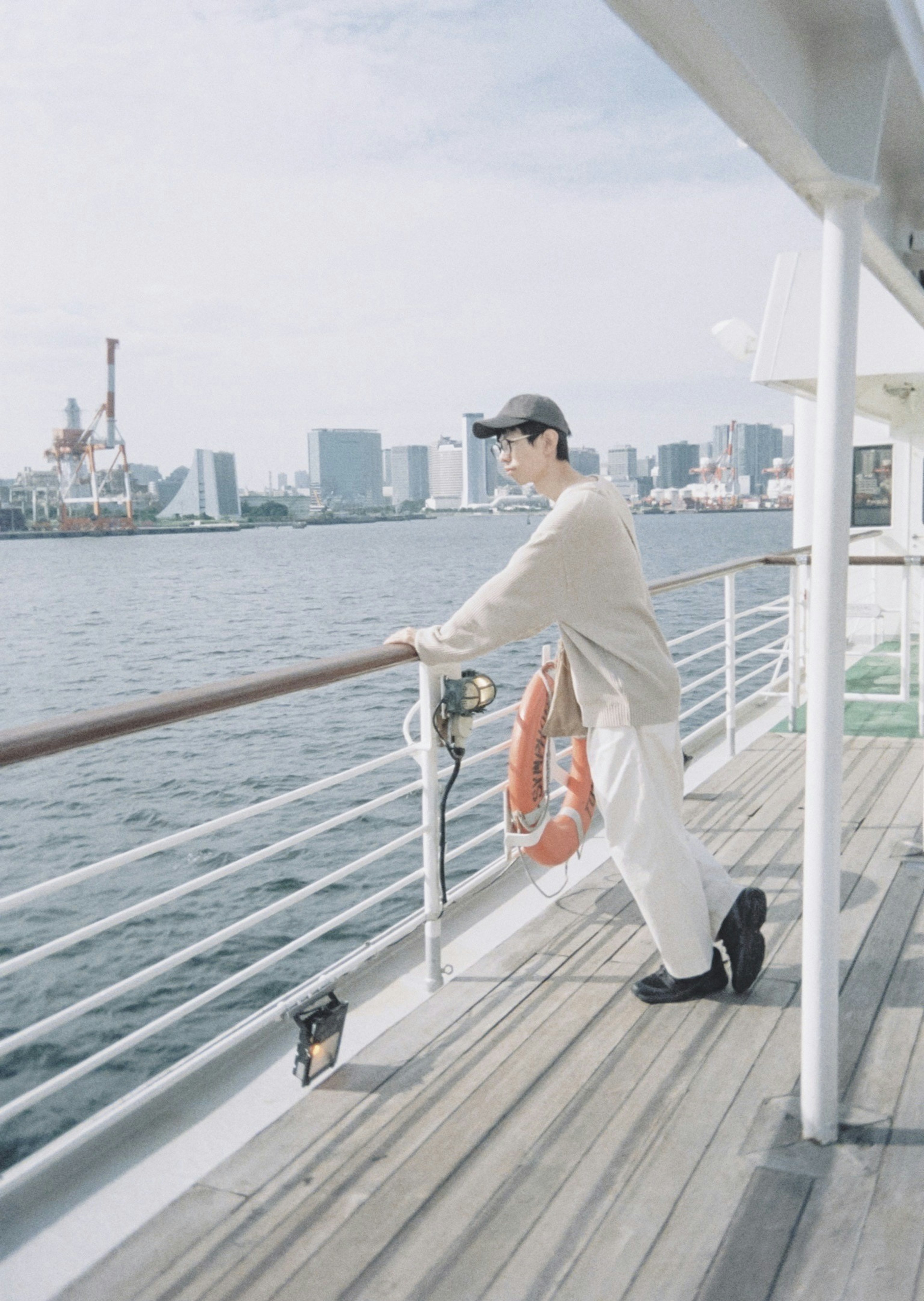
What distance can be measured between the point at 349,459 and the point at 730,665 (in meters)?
69.1

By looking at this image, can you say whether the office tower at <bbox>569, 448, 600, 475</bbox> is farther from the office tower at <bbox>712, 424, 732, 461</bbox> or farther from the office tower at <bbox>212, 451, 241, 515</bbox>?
the office tower at <bbox>212, 451, 241, 515</bbox>

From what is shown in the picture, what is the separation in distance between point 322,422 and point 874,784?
237 ft

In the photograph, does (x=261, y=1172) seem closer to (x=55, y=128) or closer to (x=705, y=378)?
(x=705, y=378)

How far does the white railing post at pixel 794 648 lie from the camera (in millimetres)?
4289

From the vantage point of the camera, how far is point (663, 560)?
50.3 m

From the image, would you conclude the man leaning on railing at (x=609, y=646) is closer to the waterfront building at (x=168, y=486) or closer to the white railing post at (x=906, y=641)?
the white railing post at (x=906, y=641)

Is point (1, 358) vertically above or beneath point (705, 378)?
above

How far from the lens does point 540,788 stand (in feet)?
7.72

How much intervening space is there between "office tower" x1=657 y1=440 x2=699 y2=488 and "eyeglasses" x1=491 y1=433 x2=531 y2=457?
6124cm

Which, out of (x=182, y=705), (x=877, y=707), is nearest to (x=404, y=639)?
(x=182, y=705)

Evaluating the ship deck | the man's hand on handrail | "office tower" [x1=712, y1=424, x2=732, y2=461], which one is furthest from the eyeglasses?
"office tower" [x1=712, y1=424, x2=732, y2=461]

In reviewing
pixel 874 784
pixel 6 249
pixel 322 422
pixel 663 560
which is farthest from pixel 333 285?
pixel 874 784

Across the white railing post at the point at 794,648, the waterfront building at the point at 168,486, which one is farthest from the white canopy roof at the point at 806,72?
the waterfront building at the point at 168,486

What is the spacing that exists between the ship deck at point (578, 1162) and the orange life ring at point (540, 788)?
0.68 feet
